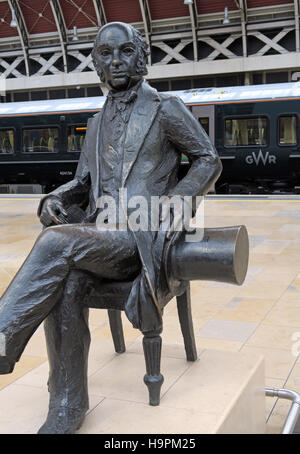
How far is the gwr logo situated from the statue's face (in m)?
11.1

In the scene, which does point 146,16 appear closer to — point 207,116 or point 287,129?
point 207,116

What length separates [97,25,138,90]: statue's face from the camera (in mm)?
2547

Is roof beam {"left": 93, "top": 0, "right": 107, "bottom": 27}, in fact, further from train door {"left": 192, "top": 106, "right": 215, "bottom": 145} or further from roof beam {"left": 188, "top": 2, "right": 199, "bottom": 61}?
train door {"left": 192, "top": 106, "right": 215, "bottom": 145}

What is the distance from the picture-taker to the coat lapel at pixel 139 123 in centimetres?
259

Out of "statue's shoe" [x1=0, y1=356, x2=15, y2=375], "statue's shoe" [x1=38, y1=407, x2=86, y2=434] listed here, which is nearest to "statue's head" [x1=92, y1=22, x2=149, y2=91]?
"statue's shoe" [x1=0, y1=356, x2=15, y2=375]

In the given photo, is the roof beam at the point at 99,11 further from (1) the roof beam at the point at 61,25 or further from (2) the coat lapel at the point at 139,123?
(2) the coat lapel at the point at 139,123

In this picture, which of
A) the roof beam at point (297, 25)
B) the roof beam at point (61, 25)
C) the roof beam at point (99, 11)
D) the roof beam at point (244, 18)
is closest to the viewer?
the roof beam at point (297, 25)

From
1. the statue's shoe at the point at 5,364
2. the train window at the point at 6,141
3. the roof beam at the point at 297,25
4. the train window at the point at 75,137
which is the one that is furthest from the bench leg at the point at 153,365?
the roof beam at the point at 297,25

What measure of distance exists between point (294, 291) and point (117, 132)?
115 inches

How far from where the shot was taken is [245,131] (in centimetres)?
1352

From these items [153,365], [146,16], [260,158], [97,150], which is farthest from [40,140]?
[153,365]

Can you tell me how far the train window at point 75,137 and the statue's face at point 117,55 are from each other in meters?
12.4

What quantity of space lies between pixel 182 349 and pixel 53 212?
111 centimetres
